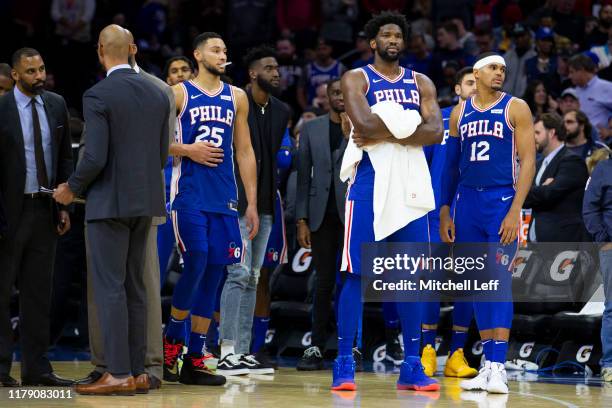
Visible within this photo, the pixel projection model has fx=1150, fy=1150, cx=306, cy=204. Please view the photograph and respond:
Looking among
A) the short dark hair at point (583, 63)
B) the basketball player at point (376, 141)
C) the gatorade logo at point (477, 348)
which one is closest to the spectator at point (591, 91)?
the short dark hair at point (583, 63)

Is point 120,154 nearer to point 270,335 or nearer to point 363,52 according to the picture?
point 270,335

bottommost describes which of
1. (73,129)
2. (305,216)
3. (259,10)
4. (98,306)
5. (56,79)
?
(98,306)

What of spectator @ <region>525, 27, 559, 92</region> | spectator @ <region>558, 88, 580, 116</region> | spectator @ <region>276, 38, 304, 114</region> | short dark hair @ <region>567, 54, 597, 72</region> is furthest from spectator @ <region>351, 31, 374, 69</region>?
spectator @ <region>558, 88, 580, 116</region>

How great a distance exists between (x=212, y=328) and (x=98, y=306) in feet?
10.6

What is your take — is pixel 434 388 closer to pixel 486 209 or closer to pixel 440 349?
pixel 486 209

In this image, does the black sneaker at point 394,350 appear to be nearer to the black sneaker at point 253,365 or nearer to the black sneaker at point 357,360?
the black sneaker at point 357,360

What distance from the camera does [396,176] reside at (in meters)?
7.18

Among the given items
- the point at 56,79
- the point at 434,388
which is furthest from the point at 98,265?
the point at 56,79

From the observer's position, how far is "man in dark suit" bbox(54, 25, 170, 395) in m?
6.59

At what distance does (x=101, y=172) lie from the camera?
6.66 metres

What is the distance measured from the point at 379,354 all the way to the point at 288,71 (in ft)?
22.1

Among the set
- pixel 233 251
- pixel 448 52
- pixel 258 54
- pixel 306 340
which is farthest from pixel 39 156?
pixel 448 52

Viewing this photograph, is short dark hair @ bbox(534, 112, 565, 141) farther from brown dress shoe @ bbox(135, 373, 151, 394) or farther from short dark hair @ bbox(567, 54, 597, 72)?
brown dress shoe @ bbox(135, 373, 151, 394)

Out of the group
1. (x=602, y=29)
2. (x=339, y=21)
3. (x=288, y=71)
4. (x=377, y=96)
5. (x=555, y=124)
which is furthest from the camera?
(x=339, y=21)
